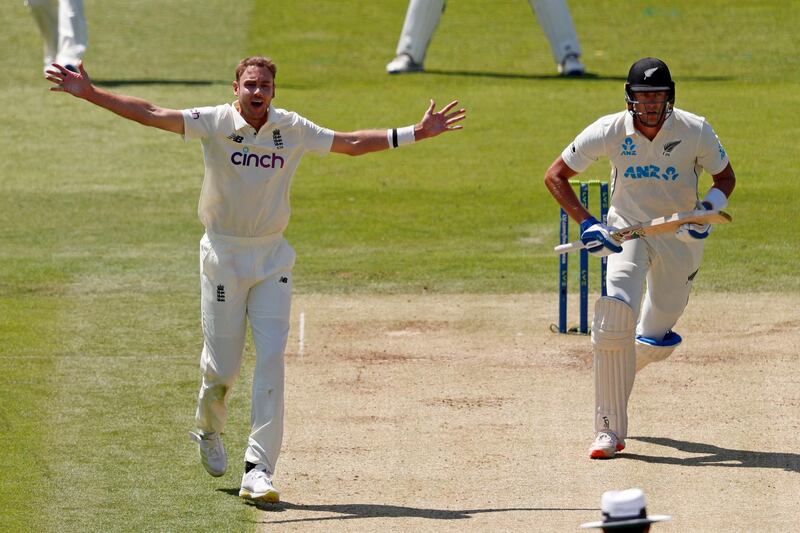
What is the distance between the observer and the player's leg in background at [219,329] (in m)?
8.08

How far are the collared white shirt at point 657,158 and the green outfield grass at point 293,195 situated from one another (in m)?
2.74

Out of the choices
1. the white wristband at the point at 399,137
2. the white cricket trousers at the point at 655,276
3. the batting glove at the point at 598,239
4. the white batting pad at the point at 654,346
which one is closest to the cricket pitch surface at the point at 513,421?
the white batting pad at the point at 654,346

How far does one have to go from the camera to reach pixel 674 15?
2686 centimetres

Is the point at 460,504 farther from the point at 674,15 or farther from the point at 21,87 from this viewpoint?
the point at 674,15

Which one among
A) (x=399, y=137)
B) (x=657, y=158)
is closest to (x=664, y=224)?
(x=657, y=158)

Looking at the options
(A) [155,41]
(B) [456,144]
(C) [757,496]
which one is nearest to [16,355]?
(C) [757,496]

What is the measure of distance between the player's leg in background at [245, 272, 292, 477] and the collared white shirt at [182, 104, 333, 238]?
32cm

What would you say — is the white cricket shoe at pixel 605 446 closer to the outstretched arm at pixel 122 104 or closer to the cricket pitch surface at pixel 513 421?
the cricket pitch surface at pixel 513 421

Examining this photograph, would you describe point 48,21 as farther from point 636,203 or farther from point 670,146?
→ point 670,146

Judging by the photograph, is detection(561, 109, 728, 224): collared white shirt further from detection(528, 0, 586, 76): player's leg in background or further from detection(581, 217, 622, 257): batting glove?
detection(528, 0, 586, 76): player's leg in background

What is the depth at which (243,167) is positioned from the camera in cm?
802

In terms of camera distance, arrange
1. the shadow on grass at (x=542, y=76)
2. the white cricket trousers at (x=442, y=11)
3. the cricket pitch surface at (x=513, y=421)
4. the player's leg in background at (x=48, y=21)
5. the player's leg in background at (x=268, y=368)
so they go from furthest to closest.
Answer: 1. the white cricket trousers at (x=442, y=11)
2. the shadow on grass at (x=542, y=76)
3. the player's leg in background at (x=48, y=21)
4. the player's leg in background at (x=268, y=368)
5. the cricket pitch surface at (x=513, y=421)

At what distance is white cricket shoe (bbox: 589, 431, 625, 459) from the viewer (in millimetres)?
A: 8641

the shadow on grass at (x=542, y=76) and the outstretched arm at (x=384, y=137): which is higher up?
the shadow on grass at (x=542, y=76)
